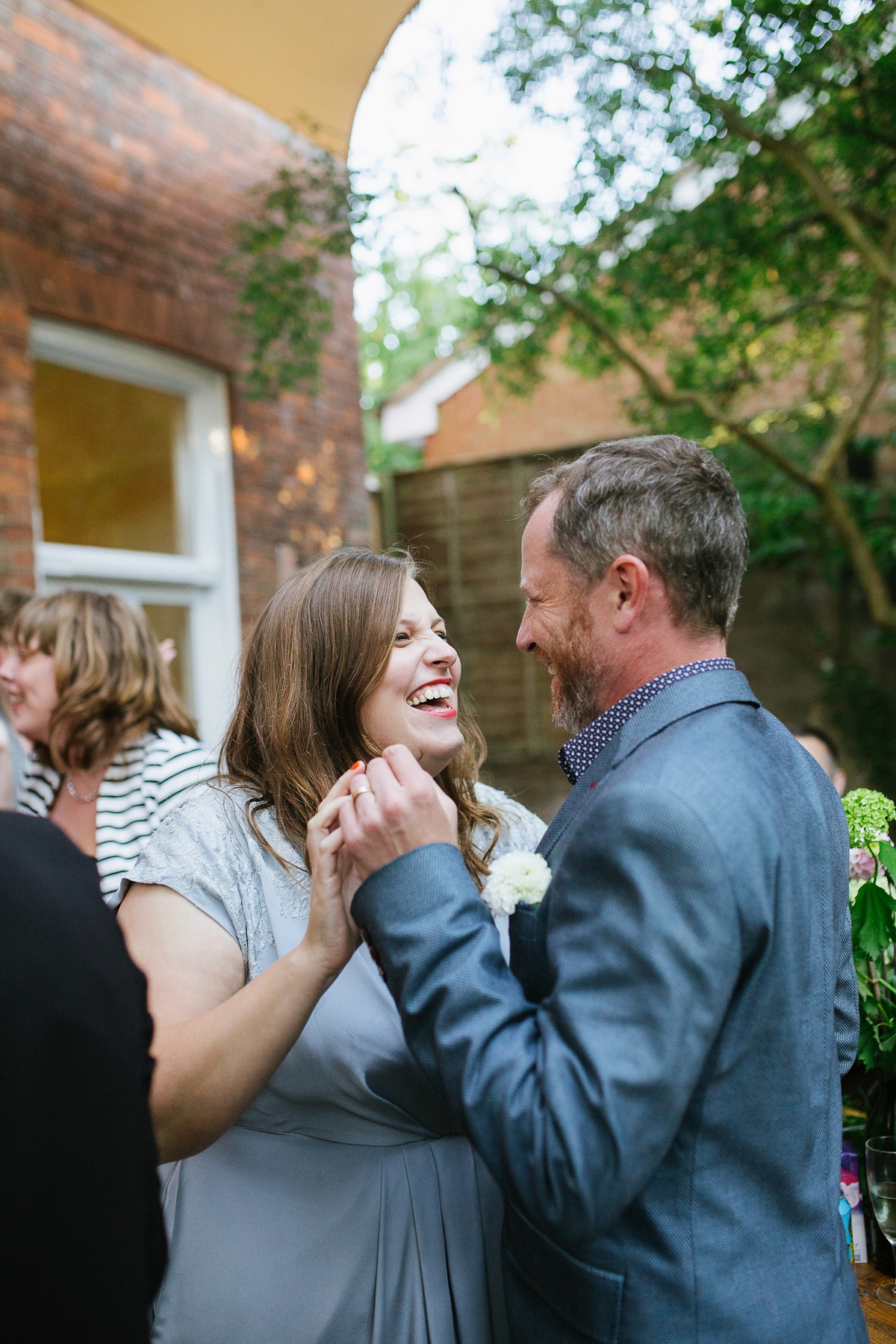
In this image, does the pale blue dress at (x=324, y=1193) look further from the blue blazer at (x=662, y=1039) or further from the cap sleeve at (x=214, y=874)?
the blue blazer at (x=662, y=1039)

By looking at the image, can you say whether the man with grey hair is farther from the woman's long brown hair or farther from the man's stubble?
the woman's long brown hair

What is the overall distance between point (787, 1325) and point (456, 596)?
33.5ft

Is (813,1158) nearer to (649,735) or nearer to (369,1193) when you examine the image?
(649,735)

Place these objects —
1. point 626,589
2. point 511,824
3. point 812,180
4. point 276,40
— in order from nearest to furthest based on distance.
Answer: point 626,589 < point 511,824 < point 276,40 < point 812,180

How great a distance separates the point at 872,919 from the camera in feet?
5.62

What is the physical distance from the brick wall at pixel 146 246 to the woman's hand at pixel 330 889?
157 inches

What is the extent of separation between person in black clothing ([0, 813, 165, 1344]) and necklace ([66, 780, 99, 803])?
8.11ft

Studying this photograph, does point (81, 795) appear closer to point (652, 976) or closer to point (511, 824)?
point (511, 824)

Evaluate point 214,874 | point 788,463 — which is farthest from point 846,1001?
point 788,463

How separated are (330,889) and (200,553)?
5.24 meters

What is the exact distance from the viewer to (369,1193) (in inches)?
61.9

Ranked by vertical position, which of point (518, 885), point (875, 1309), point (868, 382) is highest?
point (868, 382)

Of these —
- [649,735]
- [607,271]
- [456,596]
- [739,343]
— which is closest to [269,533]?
[607,271]

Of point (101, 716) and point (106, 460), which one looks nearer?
point (101, 716)
